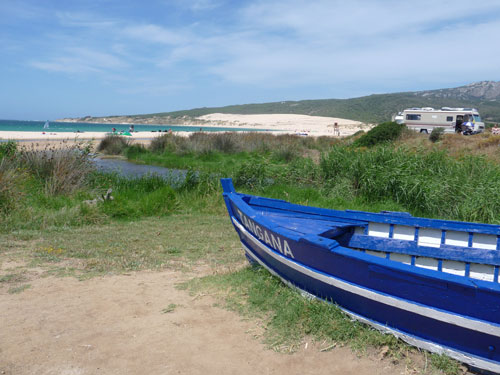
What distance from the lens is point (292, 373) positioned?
3.44 meters

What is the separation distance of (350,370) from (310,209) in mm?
2316

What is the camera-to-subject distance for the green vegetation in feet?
14.5

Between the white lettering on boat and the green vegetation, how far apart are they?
47 cm

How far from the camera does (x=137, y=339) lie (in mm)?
3992

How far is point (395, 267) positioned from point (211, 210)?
7.54 metres

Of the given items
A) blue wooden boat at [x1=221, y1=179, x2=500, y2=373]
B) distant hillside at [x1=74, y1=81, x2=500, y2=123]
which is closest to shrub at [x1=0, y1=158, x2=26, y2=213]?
blue wooden boat at [x1=221, y1=179, x2=500, y2=373]

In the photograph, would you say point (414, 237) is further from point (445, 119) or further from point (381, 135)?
point (445, 119)

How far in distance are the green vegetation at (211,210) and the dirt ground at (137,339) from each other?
18cm

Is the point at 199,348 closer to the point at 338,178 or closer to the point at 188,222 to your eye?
the point at 188,222

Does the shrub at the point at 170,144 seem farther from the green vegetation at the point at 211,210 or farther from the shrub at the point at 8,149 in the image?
the shrub at the point at 8,149

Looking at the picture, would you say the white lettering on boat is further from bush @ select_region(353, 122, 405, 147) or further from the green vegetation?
bush @ select_region(353, 122, 405, 147)

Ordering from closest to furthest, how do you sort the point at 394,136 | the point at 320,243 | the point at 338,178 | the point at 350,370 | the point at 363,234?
the point at 350,370 < the point at 320,243 < the point at 363,234 < the point at 338,178 < the point at 394,136

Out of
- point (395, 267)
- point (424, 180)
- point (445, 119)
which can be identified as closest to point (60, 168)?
point (424, 180)

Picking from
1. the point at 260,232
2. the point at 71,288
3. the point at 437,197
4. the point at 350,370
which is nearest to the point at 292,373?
the point at 350,370
